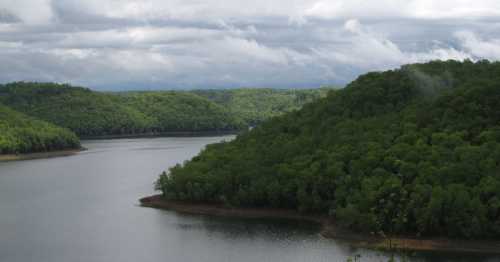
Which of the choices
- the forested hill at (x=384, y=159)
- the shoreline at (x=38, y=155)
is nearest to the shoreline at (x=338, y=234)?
the forested hill at (x=384, y=159)

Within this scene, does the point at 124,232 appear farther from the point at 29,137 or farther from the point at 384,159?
the point at 29,137

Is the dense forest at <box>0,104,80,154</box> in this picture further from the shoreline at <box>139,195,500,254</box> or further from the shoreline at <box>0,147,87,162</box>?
the shoreline at <box>139,195,500,254</box>

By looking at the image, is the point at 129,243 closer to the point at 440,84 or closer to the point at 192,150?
the point at 440,84

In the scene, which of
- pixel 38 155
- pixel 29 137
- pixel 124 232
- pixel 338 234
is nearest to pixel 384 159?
pixel 338 234

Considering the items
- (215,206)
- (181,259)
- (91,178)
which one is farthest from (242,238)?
(91,178)

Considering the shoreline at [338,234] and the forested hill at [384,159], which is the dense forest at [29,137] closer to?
the forested hill at [384,159]
